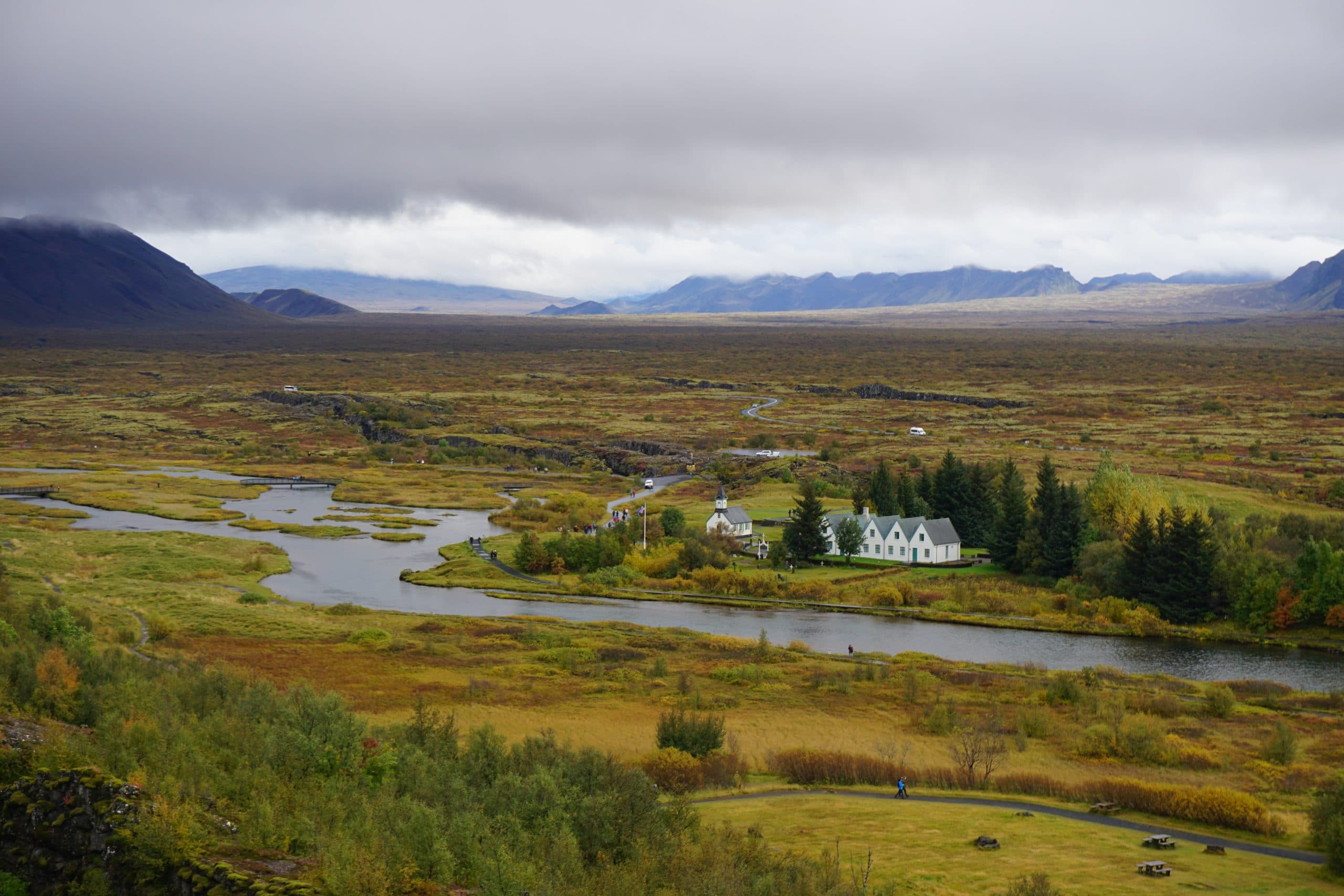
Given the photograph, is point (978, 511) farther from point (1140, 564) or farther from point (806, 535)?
point (1140, 564)

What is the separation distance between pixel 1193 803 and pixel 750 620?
33.1m

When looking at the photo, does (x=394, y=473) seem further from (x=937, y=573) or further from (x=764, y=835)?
(x=764, y=835)

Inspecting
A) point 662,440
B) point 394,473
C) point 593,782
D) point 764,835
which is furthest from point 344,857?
point 662,440

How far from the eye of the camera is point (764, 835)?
23812mm

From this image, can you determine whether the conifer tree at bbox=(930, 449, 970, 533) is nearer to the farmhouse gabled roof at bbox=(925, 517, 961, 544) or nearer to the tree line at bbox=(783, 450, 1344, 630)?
the tree line at bbox=(783, 450, 1344, 630)

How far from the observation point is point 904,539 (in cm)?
6950

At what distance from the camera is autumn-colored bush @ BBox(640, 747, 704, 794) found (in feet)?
93.8

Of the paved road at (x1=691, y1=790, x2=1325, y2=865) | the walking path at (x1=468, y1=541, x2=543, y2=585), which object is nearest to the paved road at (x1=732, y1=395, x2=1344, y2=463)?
the walking path at (x1=468, y1=541, x2=543, y2=585)

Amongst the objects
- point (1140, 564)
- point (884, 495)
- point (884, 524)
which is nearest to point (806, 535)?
point (884, 524)

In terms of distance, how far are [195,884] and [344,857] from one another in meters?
1.95

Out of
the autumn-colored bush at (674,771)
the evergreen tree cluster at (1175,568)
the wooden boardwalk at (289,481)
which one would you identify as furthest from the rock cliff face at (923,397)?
the autumn-colored bush at (674,771)

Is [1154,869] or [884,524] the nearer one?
[1154,869]

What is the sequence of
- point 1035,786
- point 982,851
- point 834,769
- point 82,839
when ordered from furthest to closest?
point 834,769 < point 1035,786 < point 982,851 < point 82,839

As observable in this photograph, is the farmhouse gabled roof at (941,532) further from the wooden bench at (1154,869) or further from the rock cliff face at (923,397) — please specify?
the rock cliff face at (923,397)
